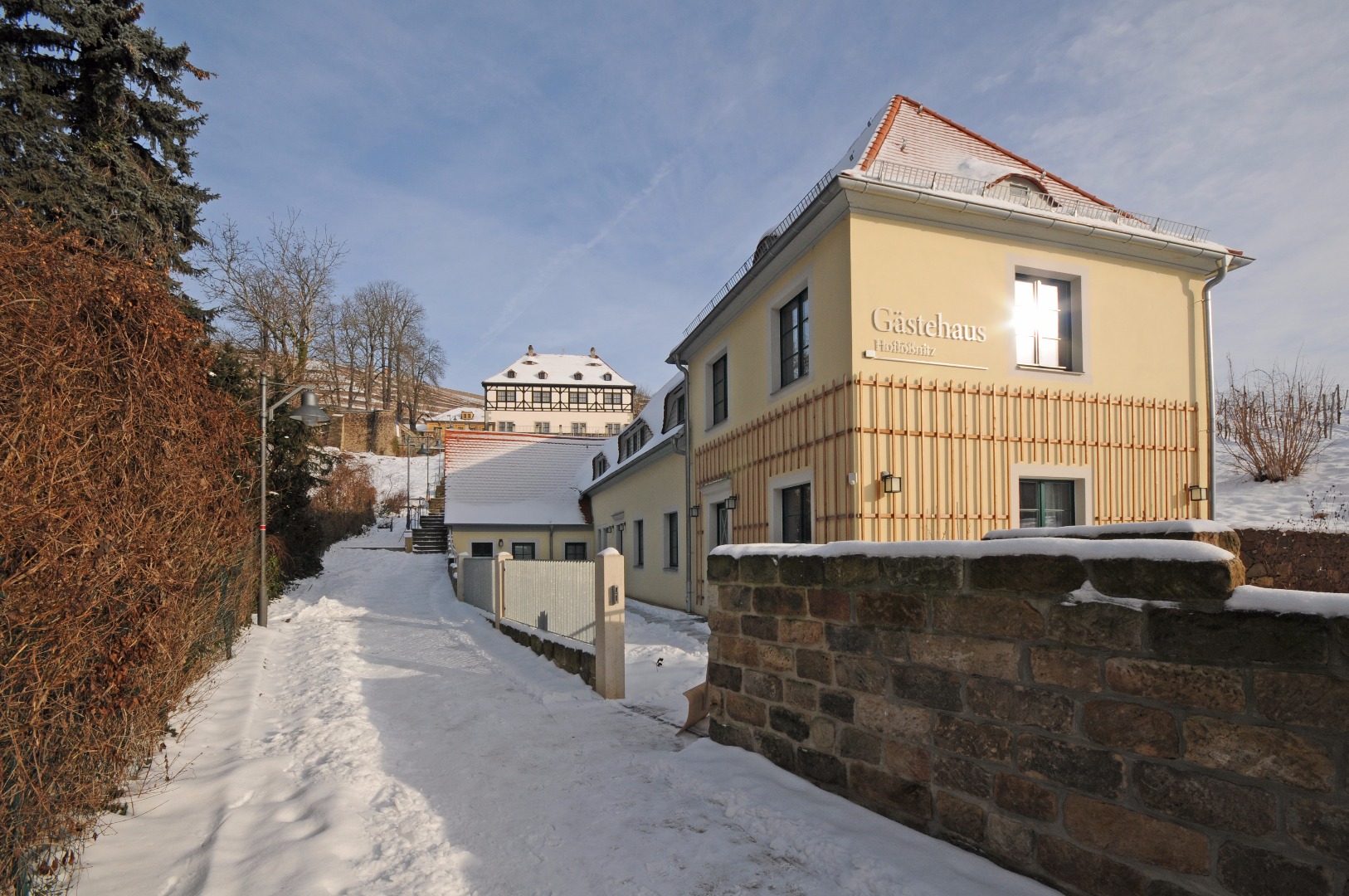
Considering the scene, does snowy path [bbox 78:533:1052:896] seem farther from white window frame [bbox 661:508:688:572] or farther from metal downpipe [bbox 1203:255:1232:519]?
metal downpipe [bbox 1203:255:1232:519]

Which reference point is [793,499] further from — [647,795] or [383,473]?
[383,473]

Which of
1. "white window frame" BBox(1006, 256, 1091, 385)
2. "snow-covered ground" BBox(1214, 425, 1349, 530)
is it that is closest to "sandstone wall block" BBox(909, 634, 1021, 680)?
"white window frame" BBox(1006, 256, 1091, 385)

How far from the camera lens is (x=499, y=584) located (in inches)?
472

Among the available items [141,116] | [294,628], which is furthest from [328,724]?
[141,116]

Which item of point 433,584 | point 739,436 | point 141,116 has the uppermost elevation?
point 141,116

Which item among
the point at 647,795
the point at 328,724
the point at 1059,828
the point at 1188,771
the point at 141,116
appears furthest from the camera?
the point at 141,116

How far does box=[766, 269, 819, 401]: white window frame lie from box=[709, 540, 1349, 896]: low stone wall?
5682 mm

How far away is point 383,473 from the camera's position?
52.0 metres

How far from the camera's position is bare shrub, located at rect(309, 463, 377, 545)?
31.5 m

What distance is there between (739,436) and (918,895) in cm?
922

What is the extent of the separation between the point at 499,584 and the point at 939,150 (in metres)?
9.48

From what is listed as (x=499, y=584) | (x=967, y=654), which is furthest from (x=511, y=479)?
(x=967, y=654)

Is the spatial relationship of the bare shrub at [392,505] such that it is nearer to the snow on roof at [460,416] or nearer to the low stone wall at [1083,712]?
the snow on roof at [460,416]

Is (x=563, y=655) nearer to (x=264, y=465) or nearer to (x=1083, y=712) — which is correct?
(x=264, y=465)
